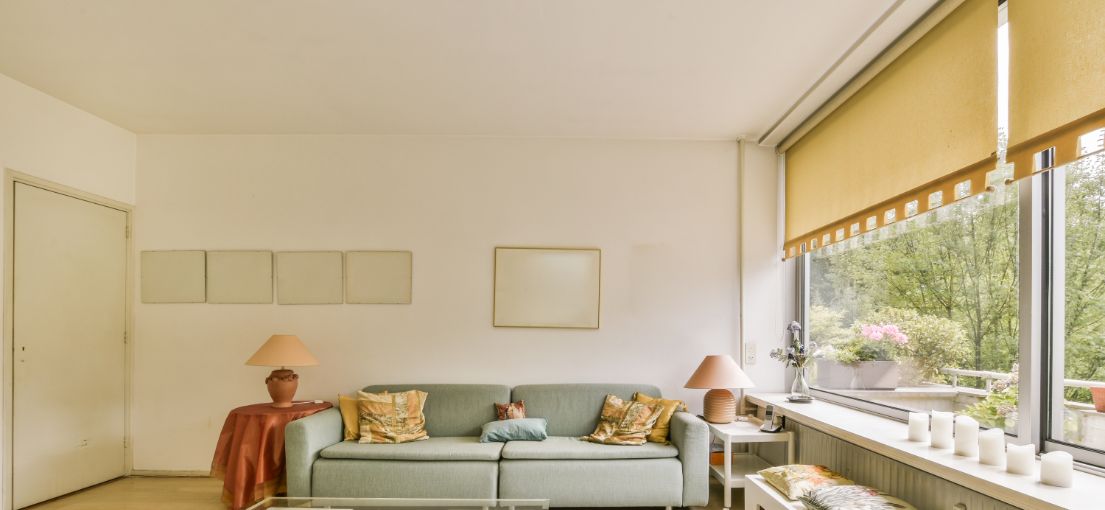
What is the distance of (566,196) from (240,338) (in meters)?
2.75

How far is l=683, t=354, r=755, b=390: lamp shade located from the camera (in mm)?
4402

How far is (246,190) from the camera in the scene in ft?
16.7

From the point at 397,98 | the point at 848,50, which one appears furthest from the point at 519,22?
the point at 848,50

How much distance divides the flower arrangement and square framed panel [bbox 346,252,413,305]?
2.78m

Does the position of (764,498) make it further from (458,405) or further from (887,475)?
(458,405)

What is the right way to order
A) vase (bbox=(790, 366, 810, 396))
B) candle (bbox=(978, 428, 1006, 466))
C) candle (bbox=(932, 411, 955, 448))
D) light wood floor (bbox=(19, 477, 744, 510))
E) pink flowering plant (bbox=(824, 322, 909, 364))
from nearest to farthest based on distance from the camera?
candle (bbox=(978, 428, 1006, 466)) → candle (bbox=(932, 411, 955, 448)) → pink flowering plant (bbox=(824, 322, 909, 364)) → light wood floor (bbox=(19, 477, 744, 510)) → vase (bbox=(790, 366, 810, 396))

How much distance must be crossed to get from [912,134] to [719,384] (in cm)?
202

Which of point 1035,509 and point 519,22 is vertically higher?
point 519,22

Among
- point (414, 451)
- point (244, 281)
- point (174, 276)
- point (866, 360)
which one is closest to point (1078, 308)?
point (866, 360)

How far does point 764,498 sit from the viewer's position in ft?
10.1

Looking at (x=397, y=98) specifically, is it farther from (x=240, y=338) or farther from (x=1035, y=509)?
(x=1035, y=509)

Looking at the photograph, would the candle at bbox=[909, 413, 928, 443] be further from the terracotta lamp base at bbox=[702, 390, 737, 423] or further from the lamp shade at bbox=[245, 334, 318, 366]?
the lamp shade at bbox=[245, 334, 318, 366]

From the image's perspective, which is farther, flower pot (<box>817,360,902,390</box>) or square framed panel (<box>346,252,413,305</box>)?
square framed panel (<box>346,252,413,305</box>)

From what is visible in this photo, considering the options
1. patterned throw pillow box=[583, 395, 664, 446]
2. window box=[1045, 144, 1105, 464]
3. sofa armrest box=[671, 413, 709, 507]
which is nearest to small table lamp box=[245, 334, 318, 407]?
patterned throw pillow box=[583, 395, 664, 446]
